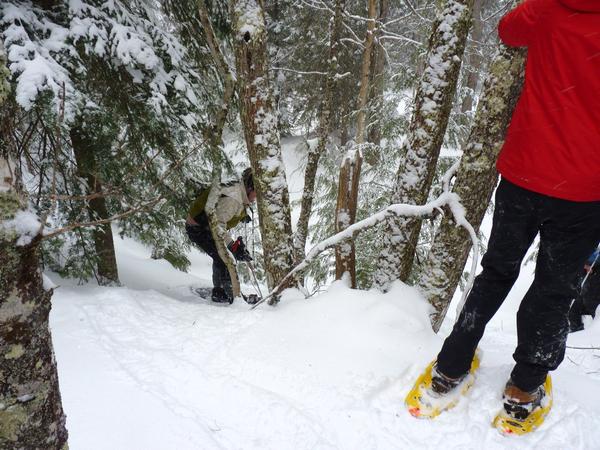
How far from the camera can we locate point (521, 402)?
6.70 feet

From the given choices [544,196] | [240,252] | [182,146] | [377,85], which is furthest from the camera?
[377,85]

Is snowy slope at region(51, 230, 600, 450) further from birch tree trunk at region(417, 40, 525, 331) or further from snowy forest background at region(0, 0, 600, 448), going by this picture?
snowy forest background at region(0, 0, 600, 448)

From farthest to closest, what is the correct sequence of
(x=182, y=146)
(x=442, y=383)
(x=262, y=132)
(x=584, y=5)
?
1. (x=182, y=146)
2. (x=262, y=132)
3. (x=442, y=383)
4. (x=584, y=5)

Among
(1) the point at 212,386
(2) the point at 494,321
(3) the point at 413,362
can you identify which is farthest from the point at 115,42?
(2) the point at 494,321

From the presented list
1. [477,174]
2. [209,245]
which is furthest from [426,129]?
[209,245]

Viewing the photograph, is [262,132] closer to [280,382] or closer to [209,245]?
[280,382]

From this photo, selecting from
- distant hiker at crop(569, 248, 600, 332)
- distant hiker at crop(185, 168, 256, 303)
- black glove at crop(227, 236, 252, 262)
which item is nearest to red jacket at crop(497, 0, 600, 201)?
distant hiker at crop(185, 168, 256, 303)

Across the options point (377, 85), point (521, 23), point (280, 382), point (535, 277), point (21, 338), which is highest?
point (521, 23)

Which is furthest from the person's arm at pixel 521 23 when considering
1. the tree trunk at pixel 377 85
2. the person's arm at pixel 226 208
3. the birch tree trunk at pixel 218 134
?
the tree trunk at pixel 377 85

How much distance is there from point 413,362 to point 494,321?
7.14 m

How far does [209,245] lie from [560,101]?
492 cm

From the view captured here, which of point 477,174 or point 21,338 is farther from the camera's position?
point 477,174

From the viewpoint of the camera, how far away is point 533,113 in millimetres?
1879

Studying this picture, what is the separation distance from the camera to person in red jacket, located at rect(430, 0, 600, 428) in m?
1.71
